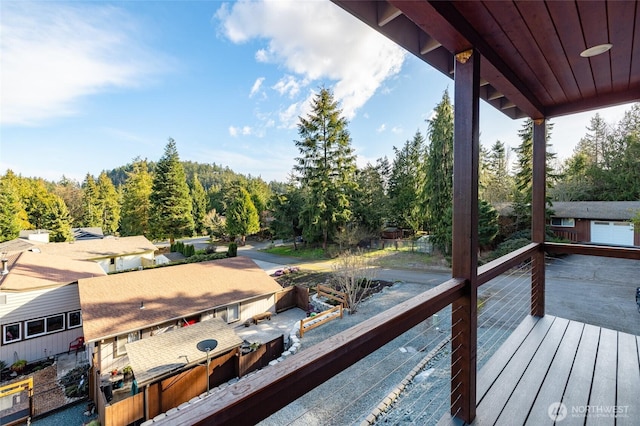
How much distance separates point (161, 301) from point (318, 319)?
434 centimetres

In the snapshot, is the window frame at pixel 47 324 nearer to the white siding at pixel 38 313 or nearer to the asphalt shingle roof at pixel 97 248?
the white siding at pixel 38 313

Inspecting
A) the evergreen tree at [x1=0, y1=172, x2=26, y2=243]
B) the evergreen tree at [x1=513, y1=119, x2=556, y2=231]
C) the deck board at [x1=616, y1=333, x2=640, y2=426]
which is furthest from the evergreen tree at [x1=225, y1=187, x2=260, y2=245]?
the deck board at [x1=616, y1=333, x2=640, y2=426]

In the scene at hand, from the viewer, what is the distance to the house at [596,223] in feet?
43.0

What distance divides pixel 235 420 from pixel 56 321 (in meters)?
10.4

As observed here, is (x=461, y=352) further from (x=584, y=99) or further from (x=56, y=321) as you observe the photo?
(x=56, y=321)

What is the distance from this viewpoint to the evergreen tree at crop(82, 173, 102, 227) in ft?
84.8

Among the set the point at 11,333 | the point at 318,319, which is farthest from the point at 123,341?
the point at 318,319

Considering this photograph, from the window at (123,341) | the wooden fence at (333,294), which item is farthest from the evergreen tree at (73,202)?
the wooden fence at (333,294)

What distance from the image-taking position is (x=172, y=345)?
225 inches

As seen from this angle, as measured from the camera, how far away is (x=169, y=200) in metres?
19.8

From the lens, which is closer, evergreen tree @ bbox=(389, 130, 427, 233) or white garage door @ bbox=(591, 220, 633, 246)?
white garage door @ bbox=(591, 220, 633, 246)

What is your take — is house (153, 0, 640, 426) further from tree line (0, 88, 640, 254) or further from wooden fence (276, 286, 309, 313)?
tree line (0, 88, 640, 254)

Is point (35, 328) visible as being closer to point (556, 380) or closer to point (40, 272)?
point (40, 272)

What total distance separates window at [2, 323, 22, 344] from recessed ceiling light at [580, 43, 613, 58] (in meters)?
11.5
